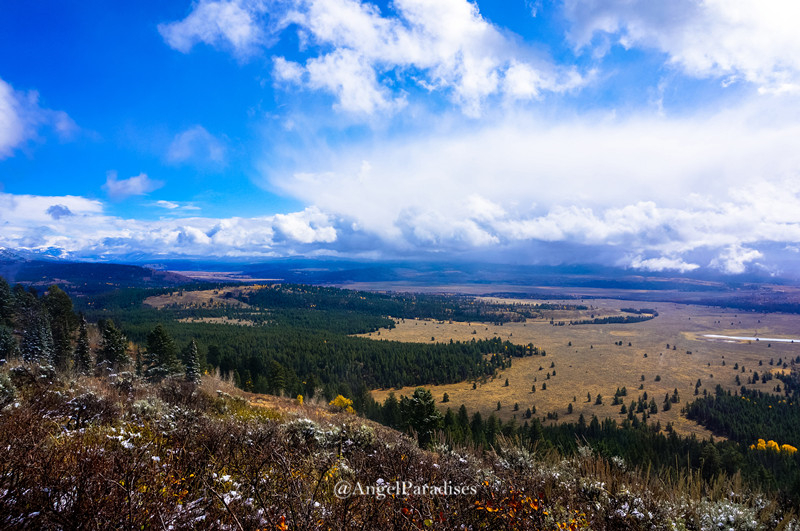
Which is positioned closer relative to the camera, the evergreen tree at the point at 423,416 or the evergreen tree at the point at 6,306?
the evergreen tree at the point at 423,416

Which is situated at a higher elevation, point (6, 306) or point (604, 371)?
point (6, 306)

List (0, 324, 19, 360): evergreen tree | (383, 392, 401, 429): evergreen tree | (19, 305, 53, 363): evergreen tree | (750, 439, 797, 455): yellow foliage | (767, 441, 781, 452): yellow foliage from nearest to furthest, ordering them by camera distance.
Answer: (19, 305, 53, 363): evergreen tree → (0, 324, 19, 360): evergreen tree → (383, 392, 401, 429): evergreen tree → (750, 439, 797, 455): yellow foliage → (767, 441, 781, 452): yellow foliage

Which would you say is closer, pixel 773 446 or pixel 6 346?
pixel 6 346

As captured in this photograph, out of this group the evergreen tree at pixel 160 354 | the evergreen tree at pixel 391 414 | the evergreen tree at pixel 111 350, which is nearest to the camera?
the evergreen tree at pixel 160 354

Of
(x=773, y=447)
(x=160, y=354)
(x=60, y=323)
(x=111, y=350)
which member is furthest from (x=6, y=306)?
(x=773, y=447)

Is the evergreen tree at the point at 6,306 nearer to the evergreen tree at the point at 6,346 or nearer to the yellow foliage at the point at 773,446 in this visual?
the evergreen tree at the point at 6,346

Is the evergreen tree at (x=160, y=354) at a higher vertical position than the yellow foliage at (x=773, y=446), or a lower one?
higher

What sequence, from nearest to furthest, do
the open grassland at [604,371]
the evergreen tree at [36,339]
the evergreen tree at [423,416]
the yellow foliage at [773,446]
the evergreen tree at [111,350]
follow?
1. the evergreen tree at [423,416]
2. the evergreen tree at [36,339]
3. the evergreen tree at [111,350]
4. the yellow foliage at [773,446]
5. the open grassland at [604,371]

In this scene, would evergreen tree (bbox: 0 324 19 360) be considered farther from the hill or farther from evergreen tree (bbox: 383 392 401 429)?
evergreen tree (bbox: 383 392 401 429)

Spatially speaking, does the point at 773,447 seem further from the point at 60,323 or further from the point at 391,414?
the point at 60,323

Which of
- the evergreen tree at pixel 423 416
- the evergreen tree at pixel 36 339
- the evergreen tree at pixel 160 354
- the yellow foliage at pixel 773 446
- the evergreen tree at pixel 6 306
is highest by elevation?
the evergreen tree at pixel 6 306

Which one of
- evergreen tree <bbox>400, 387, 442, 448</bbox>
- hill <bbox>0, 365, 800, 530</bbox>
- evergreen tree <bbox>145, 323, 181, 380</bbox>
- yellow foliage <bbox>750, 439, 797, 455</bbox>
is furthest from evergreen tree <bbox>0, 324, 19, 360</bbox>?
yellow foliage <bbox>750, 439, 797, 455</bbox>

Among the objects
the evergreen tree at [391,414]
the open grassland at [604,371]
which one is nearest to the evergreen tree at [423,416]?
the evergreen tree at [391,414]

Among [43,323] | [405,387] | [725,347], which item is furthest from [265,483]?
[725,347]
